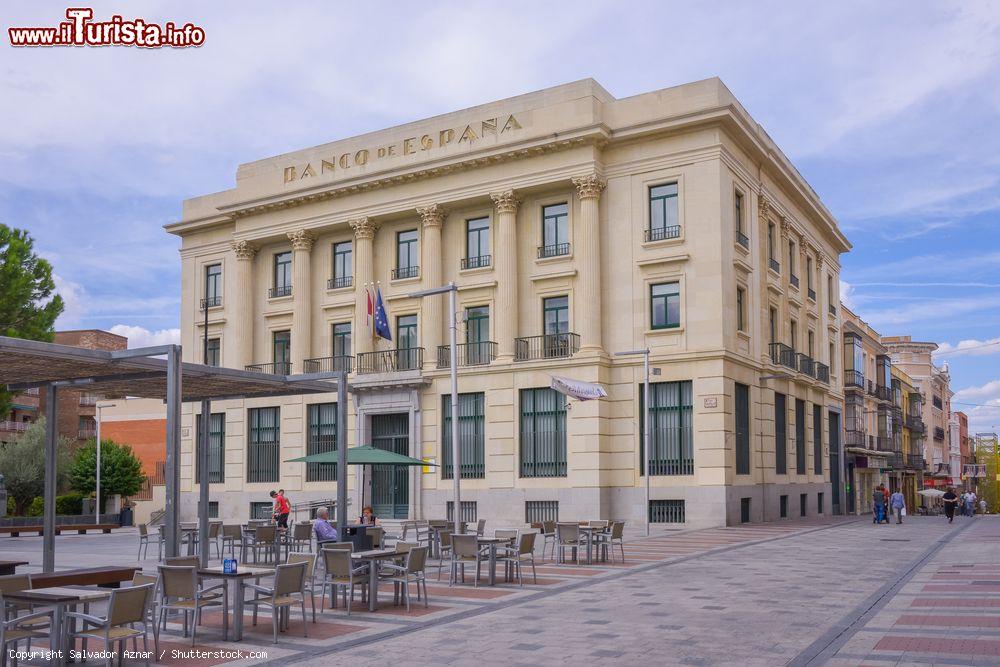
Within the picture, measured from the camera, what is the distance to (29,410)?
76.1 metres

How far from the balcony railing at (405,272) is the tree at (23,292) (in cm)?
1430

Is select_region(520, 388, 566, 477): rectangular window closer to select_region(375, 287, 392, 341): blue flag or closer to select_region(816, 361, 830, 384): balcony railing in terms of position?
select_region(375, 287, 392, 341): blue flag

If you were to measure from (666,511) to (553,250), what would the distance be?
1105 cm

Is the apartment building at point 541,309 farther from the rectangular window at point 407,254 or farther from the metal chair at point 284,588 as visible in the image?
the metal chair at point 284,588

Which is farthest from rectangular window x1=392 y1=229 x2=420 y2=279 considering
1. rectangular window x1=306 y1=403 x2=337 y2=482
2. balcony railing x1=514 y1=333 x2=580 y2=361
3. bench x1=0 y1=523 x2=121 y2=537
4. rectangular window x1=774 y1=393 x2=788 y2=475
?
rectangular window x1=774 y1=393 x2=788 y2=475

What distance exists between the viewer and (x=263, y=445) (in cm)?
4719

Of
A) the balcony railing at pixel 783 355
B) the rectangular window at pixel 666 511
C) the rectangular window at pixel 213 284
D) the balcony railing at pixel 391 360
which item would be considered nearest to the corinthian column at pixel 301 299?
the balcony railing at pixel 391 360

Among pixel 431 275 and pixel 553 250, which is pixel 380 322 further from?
pixel 431 275

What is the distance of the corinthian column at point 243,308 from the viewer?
157 ft

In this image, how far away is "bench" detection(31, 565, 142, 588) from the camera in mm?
12930

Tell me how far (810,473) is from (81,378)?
37.9 m

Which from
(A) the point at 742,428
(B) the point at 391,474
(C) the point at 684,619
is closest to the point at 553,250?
(A) the point at 742,428

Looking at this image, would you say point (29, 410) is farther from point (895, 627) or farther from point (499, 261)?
point (895, 627)

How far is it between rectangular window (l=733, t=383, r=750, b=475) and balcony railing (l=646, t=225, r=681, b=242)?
626 cm
